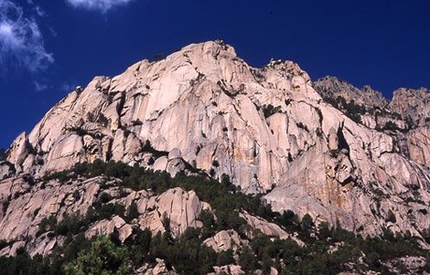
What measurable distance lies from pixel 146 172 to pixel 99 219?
29473 millimetres

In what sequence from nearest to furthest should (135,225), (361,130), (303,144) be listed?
(135,225), (303,144), (361,130)

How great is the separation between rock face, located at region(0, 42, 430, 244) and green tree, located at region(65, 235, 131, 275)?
69.9 m

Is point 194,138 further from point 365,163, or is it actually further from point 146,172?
point 365,163

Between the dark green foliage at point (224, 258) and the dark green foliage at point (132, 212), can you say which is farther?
the dark green foliage at point (132, 212)

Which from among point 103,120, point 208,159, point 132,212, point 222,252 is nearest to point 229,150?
point 208,159

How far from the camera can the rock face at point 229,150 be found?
137750mm

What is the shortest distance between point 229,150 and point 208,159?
21.8 ft

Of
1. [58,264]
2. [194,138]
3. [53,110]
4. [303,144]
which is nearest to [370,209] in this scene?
[303,144]

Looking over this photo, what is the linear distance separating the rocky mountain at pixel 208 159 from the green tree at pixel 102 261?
2695 inches

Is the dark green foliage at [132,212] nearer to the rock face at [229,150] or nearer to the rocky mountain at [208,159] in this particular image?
the rocky mountain at [208,159]

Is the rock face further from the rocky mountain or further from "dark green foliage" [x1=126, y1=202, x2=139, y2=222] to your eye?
"dark green foliage" [x1=126, y1=202, x2=139, y2=222]

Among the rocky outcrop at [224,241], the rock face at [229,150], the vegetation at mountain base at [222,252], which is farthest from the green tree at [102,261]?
the rock face at [229,150]

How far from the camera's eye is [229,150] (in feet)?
523

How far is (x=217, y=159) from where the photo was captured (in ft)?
516
